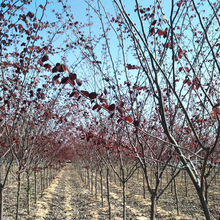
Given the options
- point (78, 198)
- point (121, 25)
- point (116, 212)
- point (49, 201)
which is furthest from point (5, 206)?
point (121, 25)

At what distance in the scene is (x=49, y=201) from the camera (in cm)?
1289

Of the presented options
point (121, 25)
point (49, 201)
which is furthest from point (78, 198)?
point (121, 25)

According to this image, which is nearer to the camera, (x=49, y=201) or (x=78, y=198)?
(x=49, y=201)

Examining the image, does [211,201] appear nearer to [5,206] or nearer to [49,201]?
[49,201]

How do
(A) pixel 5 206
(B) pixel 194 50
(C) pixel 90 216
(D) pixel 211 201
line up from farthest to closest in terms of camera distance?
(D) pixel 211 201, (A) pixel 5 206, (C) pixel 90 216, (B) pixel 194 50

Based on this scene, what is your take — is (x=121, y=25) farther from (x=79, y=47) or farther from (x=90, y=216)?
(x=90, y=216)

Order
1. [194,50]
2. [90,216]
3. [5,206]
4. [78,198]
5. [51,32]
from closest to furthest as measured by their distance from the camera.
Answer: [194,50] < [51,32] < [90,216] < [5,206] < [78,198]

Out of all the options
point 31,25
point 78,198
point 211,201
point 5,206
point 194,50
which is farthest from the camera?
point 78,198

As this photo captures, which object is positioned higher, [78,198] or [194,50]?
[194,50]

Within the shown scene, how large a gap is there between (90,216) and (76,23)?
851cm

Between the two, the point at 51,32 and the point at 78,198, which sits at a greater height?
the point at 51,32

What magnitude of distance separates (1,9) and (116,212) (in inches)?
374

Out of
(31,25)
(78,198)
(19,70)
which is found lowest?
(78,198)

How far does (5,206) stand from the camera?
A: 1109 cm
